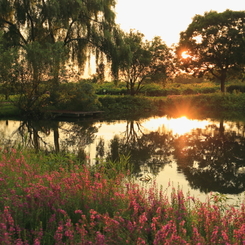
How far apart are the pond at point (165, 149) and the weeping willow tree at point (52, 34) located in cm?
457

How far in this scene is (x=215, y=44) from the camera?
41.6 m

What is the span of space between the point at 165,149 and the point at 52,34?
17.9m

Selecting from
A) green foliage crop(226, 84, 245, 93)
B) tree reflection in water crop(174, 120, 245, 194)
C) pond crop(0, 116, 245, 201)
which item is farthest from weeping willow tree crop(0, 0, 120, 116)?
green foliage crop(226, 84, 245, 93)

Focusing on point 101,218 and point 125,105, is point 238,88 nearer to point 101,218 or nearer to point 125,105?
point 125,105

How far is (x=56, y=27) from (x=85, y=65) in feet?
13.8

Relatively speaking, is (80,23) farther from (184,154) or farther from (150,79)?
(184,154)

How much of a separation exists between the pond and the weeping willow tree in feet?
15.0

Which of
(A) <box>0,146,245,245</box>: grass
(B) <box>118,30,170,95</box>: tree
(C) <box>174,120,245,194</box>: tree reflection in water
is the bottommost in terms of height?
(C) <box>174,120,245,194</box>: tree reflection in water

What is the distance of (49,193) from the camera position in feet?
13.9

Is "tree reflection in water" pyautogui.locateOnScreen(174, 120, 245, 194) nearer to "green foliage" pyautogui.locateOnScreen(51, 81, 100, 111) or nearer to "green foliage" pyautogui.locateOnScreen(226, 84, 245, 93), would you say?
"green foliage" pyautogui.locateOnScreen(51, 81, 100, 111)

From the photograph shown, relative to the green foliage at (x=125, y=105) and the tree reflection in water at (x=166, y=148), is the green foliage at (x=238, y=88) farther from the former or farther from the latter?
the tree reflection in water at (x=166, y=148)

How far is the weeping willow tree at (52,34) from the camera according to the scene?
2212 centimetres

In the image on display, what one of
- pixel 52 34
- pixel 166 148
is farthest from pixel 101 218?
pixel 52 34

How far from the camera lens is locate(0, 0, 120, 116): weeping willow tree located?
72.6 ft
